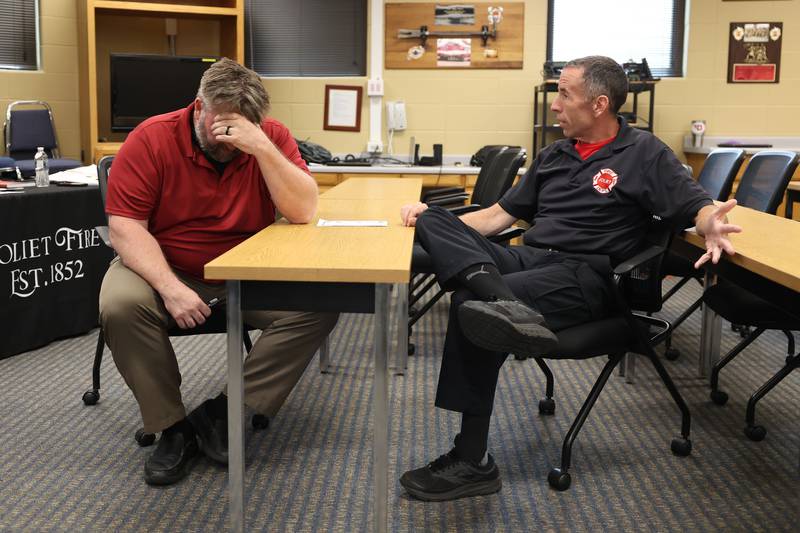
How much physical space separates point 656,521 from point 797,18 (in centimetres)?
503

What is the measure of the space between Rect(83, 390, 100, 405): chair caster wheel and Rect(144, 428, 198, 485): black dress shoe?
0.61 meters

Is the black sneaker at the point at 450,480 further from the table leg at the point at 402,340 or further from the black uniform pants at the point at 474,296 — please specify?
the table leg at the point at 402,340

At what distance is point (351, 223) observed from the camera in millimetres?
2316

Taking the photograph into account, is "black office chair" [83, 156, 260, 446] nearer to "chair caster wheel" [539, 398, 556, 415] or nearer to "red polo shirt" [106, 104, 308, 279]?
"red polo shirt" [106, 104, 308, 279]

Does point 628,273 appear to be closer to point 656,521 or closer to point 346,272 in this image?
point 656,521

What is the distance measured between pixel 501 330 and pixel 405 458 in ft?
2.25

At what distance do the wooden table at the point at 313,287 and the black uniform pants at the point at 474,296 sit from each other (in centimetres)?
21

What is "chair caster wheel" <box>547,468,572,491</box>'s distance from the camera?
7.02ft

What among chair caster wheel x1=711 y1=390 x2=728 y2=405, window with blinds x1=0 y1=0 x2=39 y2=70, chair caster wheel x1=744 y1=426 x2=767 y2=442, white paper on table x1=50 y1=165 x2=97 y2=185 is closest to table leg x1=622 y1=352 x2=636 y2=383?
chair caster wheel x1=711 y1=390 x2=728 y2=405

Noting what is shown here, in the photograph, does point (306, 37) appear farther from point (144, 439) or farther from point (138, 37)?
point (144, 439)

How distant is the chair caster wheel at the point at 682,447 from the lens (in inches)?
93.4

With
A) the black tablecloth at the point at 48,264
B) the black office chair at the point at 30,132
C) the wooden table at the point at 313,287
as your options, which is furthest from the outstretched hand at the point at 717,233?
the black office chair at the point at 30,132

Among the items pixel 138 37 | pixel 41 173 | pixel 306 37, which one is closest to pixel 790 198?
pixel 41 173

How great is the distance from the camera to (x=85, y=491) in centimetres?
210
